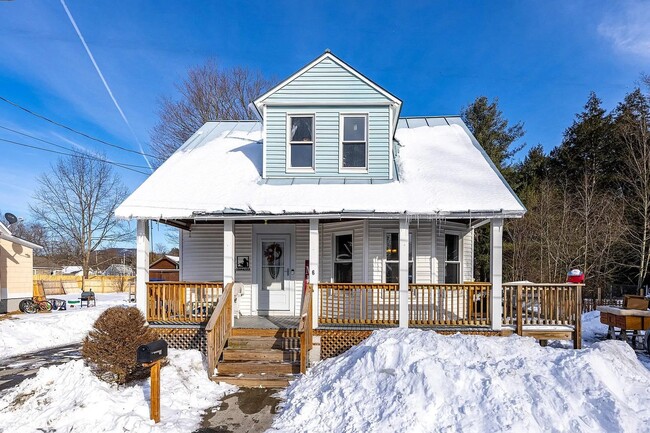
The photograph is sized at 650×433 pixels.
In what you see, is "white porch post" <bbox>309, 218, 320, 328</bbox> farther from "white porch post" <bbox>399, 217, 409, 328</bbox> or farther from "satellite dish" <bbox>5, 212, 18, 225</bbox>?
"satellite dish" <bbox>5, 212, 18, 225</bbox>

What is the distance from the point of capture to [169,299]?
895cm

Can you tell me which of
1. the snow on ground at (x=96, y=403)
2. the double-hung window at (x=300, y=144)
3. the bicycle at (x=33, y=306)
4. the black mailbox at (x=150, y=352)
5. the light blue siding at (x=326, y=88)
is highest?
the light blue siding at (x=326, y=88)

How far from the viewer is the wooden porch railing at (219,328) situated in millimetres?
7336

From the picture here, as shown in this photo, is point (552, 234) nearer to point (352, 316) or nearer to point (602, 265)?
point (602, 265)

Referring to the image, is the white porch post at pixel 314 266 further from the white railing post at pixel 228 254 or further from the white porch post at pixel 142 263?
the white porch post at pixel 142 263

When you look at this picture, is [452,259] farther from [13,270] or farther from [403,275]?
[13,270]

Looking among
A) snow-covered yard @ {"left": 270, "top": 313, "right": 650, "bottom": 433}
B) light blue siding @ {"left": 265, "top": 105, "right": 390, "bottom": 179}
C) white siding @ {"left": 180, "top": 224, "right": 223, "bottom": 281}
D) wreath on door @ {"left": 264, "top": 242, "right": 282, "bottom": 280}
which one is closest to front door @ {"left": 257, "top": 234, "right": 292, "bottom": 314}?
wreath on door @ {"left": 264, "top": 242, "right": 282, "bottom": 280}

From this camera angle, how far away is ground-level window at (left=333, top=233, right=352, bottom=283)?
1049cm

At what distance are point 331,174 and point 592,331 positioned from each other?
970cm

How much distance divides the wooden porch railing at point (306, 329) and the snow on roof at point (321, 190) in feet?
6.18


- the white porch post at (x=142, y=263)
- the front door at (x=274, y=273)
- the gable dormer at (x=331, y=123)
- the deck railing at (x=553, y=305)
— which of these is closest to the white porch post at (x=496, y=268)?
the deck railing at (x=553, y=305)

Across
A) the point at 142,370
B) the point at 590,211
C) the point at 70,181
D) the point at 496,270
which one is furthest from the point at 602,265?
the point at 70,181

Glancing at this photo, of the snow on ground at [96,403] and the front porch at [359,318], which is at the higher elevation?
the front porch at [359,318]

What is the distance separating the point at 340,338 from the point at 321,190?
136 inches
